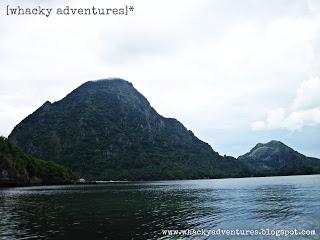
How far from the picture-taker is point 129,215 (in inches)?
2739

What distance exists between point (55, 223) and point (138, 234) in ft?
59.7

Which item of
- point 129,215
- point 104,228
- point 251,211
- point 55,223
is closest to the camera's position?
point 104,228

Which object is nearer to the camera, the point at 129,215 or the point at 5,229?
the point at 5,229

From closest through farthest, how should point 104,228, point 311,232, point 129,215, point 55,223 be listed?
point 311,232 → point 104,228 → point 55,223 → point 129,215

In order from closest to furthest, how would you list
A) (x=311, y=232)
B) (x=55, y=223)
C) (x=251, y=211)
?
(x=311, y=232) → (x=55, y=223) → (x=251, y=211)

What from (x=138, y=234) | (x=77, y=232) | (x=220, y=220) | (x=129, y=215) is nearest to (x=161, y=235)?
(x=138, y=234)

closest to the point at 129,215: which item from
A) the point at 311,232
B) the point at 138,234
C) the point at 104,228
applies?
the point at 104,228

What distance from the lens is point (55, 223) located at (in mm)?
59719

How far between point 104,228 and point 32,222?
1572cm

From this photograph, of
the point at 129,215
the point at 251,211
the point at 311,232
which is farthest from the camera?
the point at 251,211

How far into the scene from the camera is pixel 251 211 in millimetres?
75062

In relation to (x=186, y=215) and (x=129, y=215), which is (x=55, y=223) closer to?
(x=129, y=215)

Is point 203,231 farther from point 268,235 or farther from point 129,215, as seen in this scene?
point 129,215

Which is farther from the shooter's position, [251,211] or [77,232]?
[251,211]
